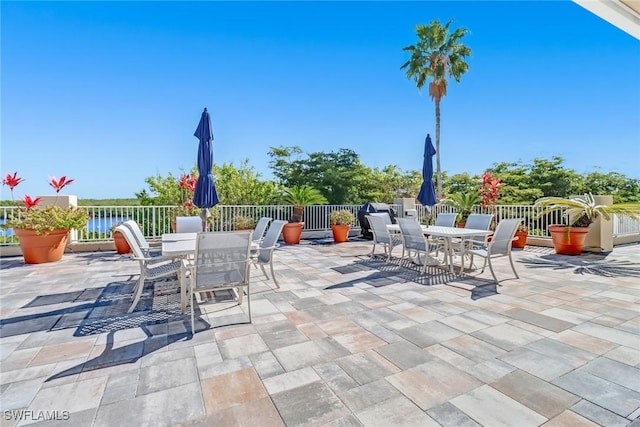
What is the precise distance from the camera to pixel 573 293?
3924 mm

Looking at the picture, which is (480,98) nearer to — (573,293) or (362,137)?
(362,137)

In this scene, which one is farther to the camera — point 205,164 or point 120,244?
point 120,244

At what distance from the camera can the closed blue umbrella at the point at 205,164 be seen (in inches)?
205

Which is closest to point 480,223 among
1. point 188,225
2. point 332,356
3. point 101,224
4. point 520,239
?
point 520,239

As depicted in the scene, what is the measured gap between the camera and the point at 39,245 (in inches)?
229

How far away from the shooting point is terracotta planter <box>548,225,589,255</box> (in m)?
6.76

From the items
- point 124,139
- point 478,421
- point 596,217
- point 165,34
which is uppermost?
point 165,34

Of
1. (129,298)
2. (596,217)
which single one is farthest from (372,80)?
(129,298)

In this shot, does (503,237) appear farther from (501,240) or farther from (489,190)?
(489,190)

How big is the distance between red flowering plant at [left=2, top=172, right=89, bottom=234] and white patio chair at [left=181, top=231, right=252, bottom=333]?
4615mm

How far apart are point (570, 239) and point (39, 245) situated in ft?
35.5

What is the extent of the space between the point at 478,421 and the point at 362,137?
15.5m

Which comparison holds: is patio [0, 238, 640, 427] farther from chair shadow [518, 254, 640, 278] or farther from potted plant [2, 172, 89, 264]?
potted plant [2, 172, 89, 264]

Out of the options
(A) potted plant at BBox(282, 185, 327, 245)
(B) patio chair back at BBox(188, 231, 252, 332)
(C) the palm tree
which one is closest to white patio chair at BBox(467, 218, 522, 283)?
(B) patio chair back at BBox(188, 231, 252, 332)
